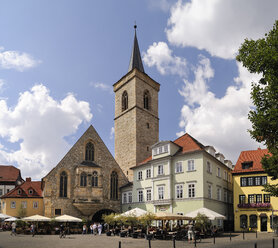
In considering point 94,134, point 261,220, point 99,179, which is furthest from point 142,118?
point 261,220

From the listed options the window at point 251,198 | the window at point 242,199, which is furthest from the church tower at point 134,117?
the window at point 251,198

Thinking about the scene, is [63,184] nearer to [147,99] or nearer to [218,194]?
[218,194]

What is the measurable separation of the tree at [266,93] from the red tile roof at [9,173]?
57.3 m

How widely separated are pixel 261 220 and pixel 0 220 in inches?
1436

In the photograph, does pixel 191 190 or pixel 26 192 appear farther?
pixel 26 192

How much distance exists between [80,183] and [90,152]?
483 cm

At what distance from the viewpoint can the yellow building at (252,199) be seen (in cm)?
3931

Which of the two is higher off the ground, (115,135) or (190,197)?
(115,135)

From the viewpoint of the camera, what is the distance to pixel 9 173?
68062mm

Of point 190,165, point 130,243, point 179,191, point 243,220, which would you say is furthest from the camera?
point 243,220

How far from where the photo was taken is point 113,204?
1854 inches

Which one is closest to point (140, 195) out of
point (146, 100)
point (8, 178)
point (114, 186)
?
point (114, 186)

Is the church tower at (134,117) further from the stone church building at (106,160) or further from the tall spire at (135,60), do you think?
the tall spire at (135,60)

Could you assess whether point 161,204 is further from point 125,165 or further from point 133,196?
point 125,165
